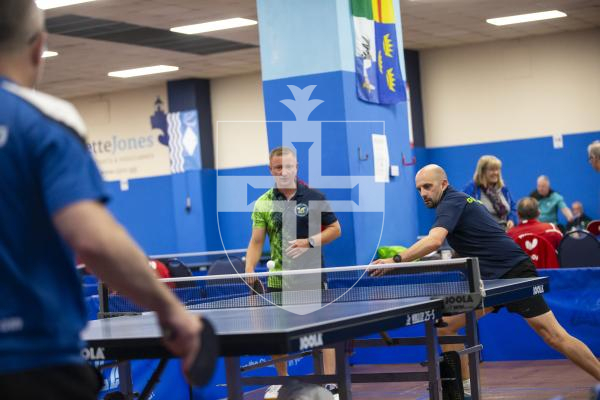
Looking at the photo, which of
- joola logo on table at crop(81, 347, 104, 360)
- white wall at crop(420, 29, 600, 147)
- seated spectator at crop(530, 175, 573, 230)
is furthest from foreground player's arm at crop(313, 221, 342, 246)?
white wall at crop(420, 29, 600, 147)

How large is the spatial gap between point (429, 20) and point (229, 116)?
5.78m

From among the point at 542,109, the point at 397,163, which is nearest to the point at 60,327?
the point at 397,163

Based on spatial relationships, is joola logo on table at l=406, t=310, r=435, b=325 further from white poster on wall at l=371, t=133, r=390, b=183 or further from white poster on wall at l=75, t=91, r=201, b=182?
white poster on wall at l=75, t=91, r=201, b=182

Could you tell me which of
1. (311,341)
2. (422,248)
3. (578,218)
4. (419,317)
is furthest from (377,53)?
(578,218)

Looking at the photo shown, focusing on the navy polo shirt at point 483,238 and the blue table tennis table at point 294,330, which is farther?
the navy polo shirt at point 483,238

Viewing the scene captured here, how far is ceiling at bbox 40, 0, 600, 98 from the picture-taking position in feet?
42.4

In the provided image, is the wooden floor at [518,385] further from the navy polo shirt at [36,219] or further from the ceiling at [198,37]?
the ceiling at [198,37]

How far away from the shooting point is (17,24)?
86.3 inches

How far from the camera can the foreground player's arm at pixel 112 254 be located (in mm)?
2055

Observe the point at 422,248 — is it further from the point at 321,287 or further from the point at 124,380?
A: the point at 124,380

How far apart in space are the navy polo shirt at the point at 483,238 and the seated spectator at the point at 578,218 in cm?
709

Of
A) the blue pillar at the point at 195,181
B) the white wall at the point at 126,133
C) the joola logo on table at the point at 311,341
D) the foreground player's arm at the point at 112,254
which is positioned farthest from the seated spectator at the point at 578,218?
the foreground player's arm at the point at 112,254

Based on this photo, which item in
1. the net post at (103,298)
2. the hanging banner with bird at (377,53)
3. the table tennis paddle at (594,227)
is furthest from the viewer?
the table tennis paddle at (594,227)

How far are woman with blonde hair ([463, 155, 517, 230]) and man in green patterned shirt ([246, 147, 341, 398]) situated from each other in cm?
317
